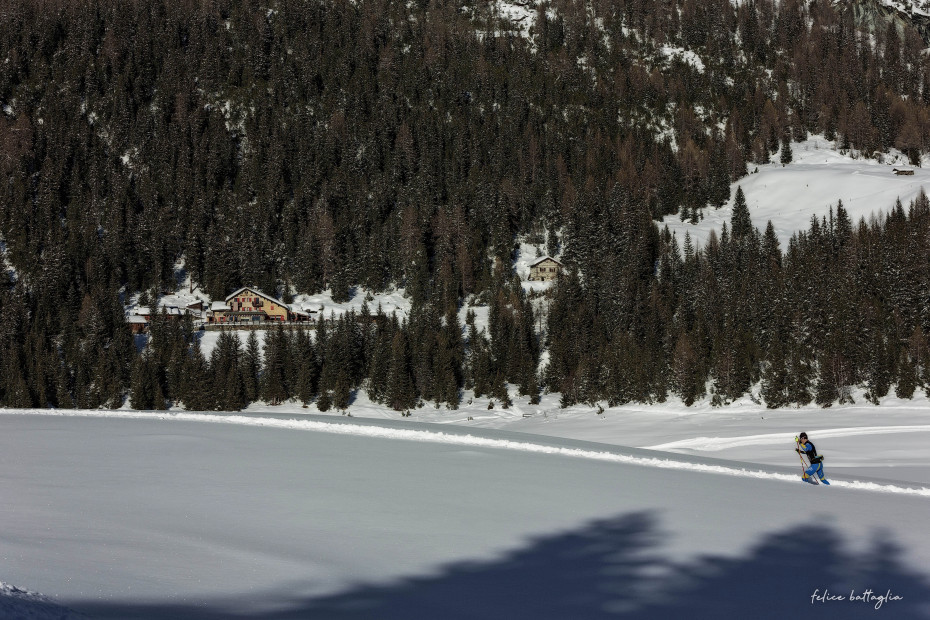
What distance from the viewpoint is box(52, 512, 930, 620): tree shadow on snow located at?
26.5ft

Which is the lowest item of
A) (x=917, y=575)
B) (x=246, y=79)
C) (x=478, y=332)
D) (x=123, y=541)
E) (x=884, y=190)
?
(x=917, y=575)

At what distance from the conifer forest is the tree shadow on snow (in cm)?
5518

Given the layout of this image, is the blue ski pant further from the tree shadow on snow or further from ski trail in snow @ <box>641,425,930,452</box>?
ski trail in snow @ <box>641,425,930,452</box>

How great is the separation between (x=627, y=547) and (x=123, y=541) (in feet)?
25.8

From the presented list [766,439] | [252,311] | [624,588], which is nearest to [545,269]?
[252,311]

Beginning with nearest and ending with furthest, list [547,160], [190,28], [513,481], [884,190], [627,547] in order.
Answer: [627,547] < [513,481] < [884,190] < [547,160] < [190,28]

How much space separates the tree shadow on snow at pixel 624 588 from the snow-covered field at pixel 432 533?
0.04 meters

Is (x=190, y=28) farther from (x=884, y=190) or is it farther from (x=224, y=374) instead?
(x=884, y=190)

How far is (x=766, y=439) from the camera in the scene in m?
38.6

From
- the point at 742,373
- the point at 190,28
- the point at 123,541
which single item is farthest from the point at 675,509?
the point at 190,28

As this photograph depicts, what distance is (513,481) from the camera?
16328 mm

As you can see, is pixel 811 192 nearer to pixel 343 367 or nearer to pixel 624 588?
pixel 343 367
